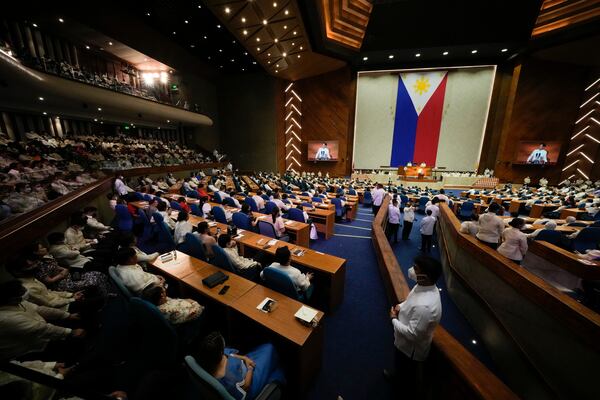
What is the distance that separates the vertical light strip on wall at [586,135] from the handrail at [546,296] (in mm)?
17541

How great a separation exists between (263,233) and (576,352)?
167 inches

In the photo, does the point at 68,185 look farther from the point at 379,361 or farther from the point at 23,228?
the point at 379,361

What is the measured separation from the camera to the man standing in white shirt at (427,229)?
5.32 meters

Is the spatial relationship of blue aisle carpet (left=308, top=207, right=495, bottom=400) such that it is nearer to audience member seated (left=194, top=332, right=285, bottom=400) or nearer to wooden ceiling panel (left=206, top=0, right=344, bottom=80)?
audience member seated (left=194, top=332, right=285, bottom=400)

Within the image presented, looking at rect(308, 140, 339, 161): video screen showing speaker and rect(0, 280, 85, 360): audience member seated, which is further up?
rect(308, 140, 339, 161): video screen showing speaker

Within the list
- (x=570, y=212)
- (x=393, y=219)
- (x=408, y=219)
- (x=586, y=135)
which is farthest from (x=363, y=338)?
(x=586, y=135)

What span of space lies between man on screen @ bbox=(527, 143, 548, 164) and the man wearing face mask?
1856 cm

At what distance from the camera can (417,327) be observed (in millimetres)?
1725

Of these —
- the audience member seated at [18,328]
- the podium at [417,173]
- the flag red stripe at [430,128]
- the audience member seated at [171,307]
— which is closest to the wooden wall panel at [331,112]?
the podium at [417,173]

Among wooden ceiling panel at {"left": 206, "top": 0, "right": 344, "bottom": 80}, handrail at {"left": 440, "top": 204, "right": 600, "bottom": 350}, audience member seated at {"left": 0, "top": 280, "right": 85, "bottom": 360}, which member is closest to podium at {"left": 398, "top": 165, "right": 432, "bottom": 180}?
wooden ceiling panel at {"left": 206, "top": 0, "right": 344, "bottom": 80}

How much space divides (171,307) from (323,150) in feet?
54.9

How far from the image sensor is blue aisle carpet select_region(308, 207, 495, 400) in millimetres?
2256

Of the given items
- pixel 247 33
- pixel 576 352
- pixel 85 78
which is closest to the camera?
→ pixel 576 352

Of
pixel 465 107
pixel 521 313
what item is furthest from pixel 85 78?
pixel 465 107
